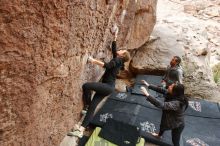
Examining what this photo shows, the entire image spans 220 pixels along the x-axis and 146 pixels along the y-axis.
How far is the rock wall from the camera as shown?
3063 millimetres

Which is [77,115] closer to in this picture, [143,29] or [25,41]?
[25,41]

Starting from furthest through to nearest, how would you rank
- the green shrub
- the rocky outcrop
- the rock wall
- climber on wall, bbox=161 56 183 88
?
1. the green shrub
2. the rocky outcrop
3. climber on wall, bbox=161 56 183 88
4. the rock wall

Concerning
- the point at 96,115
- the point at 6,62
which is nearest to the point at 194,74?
the point at 96,115

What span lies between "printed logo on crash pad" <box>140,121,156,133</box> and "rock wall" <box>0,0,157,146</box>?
1705 millimetres

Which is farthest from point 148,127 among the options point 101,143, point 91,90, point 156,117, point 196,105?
point 196,105

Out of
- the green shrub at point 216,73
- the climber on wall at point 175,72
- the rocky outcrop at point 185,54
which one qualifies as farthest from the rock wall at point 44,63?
the green shrub at point 216,73

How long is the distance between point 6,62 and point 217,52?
428 inches

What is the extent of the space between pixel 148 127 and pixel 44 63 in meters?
3.50

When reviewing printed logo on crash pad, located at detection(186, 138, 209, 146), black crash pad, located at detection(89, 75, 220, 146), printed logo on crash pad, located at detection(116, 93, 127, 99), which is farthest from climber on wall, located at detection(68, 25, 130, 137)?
printed logo on crash pad, located at detection(186, 138, 209, 146)

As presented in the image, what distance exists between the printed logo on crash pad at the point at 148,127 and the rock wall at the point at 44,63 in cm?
170

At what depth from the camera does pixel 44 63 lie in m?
3.64

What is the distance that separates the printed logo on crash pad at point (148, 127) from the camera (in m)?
6.31

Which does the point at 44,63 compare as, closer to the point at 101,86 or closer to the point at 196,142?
the point at 101,86

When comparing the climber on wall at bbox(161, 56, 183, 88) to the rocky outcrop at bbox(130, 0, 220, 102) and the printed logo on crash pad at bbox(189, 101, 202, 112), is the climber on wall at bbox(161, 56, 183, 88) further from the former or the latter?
the rocky outcrop at bbox(130, 0, 220, 102)
